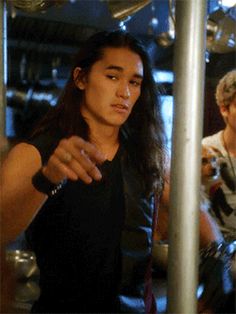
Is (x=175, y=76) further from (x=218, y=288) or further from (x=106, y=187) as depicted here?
(x=218, y=288)

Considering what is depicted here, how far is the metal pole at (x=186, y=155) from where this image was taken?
0.52 m

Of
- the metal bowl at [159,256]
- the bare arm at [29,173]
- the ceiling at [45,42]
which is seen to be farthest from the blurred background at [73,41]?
the metal bowl at [159,256]

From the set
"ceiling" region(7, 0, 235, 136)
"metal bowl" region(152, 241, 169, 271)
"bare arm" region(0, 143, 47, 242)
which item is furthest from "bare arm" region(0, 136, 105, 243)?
"ceiling" region(7, 0, 235, 136)

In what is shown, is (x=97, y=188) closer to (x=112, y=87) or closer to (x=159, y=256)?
(x=112, y=87)

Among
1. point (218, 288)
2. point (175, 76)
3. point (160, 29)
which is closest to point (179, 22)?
point (175, 76)

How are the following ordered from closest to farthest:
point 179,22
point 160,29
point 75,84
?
point 179,22 → point 75,84 → point 160,29

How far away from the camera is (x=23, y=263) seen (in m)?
0.79

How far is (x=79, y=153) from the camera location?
0.56 meters

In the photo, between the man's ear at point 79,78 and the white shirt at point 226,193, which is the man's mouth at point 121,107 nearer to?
the man's ear at point 79,78

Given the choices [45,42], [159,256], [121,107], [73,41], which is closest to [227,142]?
[159,256]

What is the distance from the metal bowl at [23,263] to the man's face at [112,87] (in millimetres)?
265

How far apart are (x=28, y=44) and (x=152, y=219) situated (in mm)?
2300

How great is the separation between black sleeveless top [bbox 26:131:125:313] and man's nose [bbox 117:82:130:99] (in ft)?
0.35

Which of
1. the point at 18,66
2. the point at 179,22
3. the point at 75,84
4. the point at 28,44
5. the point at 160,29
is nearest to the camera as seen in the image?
the point at 179,22
